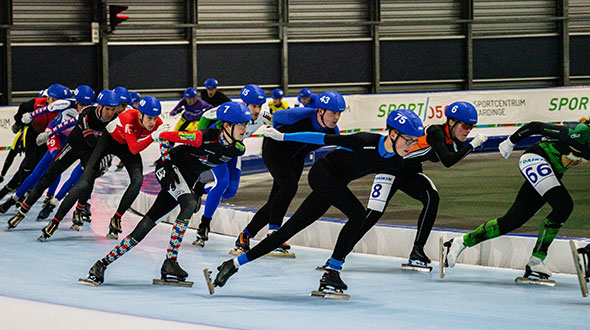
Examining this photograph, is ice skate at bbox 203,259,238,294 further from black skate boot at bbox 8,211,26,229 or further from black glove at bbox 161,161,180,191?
black skate boot at bbox 8,211,26,229

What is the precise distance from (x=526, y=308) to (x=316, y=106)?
2400 millimetres

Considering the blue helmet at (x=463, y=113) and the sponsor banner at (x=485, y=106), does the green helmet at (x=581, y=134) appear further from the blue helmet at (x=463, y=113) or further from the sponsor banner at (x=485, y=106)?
the sponsor banner at (x=485, y=106)

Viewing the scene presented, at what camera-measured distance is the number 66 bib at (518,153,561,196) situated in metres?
5.80

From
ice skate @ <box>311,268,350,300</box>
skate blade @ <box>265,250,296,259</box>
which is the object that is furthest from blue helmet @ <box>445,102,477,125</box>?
skate blade @ <box>265,250,296,259</box>

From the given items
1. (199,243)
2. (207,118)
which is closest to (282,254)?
(199,243)

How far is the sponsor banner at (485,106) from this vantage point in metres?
18.5

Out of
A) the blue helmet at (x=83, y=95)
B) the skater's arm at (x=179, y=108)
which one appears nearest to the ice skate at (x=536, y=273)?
the blue helmet at (x=83, y=95)

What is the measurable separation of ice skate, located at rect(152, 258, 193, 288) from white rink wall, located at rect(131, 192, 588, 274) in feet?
1.99

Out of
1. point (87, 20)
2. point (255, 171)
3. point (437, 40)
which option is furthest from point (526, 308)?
point (437, 40)

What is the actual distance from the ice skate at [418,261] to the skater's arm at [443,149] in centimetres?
85

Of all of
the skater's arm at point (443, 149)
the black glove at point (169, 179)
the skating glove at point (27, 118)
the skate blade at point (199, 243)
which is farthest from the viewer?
the skating glove at point (27, 118)

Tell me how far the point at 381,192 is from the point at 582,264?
1.46 meters

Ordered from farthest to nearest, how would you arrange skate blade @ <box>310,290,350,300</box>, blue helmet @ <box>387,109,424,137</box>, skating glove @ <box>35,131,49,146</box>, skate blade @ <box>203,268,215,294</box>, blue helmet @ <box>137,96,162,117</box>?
skating glove @ <box>35,131,49,146</box> < blue helmet @ <box>137,96,162,117</box> < skate blade @ <box>203,268,215,294</box> < skate blade @ <box>310,290,350,300</box> < blue helmet @ <box>387,109,424,137</box>

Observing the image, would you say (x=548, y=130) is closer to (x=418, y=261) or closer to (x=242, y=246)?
(x=418, y=261)
